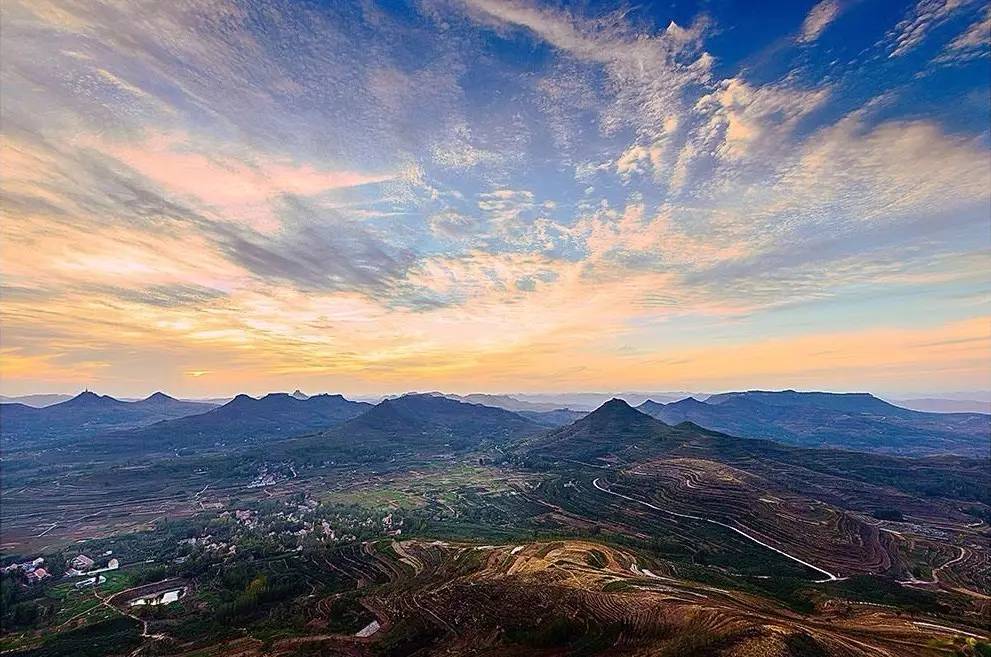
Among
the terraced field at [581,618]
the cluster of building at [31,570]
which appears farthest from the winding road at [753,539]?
the cluster of building at [31,570]

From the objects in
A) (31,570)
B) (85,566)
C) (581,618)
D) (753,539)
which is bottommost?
(85,566)

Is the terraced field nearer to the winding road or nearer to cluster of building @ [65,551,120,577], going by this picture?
the winding road

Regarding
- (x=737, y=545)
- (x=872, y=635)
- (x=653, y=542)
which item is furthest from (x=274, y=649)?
(x=737, y=545)

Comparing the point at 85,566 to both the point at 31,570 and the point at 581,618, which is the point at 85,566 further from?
the point at 581,618

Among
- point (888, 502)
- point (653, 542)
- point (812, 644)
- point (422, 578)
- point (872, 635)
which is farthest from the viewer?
point (888, 502)

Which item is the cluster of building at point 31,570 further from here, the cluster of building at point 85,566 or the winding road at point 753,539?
the winding road at point 753,539

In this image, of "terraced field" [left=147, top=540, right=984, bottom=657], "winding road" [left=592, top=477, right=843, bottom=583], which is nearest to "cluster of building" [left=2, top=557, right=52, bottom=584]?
"terraced field" [left=147, top=540, right=984, bottom=657]

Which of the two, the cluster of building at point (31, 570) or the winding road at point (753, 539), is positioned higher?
the winding road at point (753, 539)

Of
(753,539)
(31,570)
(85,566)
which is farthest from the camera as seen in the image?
(85,566)

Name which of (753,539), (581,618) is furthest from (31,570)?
(753,539)

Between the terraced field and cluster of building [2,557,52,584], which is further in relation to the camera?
cluster of building [2,557,52,584]

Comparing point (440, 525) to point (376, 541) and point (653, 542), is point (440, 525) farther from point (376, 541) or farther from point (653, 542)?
point (653, 542)
